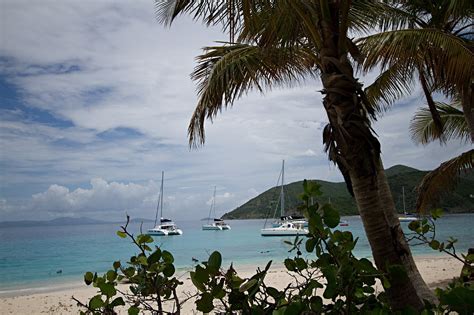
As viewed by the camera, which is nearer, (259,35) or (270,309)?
(270,309)

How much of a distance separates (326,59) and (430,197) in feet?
24.0

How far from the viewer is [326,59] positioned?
3.35m

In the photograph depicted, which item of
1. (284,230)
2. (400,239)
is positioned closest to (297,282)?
(400,239)

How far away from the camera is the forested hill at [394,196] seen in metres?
40.5

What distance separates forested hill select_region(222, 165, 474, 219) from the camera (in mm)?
40547

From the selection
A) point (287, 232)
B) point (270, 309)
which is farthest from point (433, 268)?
point (287, 232)

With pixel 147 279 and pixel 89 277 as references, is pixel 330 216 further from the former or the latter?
pixel 89 277

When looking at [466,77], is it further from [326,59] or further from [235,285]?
[235,285]

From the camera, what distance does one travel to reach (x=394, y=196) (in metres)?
48.8

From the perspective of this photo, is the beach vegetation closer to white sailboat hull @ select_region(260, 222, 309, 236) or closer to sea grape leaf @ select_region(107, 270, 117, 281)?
sea grape leaf @ select_region(107, 270, 117, 281)

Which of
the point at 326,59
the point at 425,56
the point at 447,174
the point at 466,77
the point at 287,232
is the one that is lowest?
the point at 287,232

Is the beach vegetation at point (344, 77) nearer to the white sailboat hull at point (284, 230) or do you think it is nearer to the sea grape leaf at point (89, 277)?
the sea grape leaf at point (89, 277)

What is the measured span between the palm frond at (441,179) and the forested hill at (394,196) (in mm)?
726

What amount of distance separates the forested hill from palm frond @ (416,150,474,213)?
726mm
